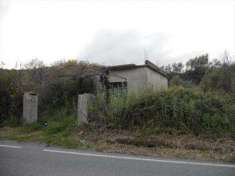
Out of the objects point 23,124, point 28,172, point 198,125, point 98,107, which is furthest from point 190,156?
point 23,124

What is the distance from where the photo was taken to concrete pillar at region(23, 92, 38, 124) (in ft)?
27.9

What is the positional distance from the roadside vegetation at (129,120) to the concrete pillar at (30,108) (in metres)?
0.34

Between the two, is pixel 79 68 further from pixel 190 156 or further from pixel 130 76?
pixel 190 156

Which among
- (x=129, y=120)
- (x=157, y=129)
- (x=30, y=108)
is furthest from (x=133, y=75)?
(x=30, y=108)

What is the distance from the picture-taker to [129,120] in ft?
23.0

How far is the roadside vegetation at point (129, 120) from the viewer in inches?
213

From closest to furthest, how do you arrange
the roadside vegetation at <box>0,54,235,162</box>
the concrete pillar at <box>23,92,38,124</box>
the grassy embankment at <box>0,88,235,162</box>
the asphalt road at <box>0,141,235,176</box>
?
the asphalt road at <box>0,141,235,176</box> < the grassy embankment at <box>0,88,235,162</box> < the roadside vegetation at <box>0,54,235,162</box> < the concrete pillar at <box>23,92,38,124</box>

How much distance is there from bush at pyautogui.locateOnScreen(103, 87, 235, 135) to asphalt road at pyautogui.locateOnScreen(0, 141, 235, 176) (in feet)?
7.89

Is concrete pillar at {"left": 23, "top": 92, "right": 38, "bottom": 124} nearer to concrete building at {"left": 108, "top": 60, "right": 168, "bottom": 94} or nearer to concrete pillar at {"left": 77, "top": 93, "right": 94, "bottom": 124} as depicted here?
concrete pillar at {"left": 77, "top": 93, "right": 94, "bottom": 124}

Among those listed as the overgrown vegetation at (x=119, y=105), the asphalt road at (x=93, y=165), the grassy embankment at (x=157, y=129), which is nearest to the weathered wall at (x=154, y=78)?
the overgrown vegetation at (x=119, y=105)

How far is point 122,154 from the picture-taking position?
4746 millimetres

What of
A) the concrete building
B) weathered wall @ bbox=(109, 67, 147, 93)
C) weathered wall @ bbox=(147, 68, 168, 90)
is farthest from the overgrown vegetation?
weathered wall @ bbox=(147, 68, 168, 90)

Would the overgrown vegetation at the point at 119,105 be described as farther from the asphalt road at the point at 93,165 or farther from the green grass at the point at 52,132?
the asphalt road at the point at 93,165

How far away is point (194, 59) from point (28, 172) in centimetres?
3001
